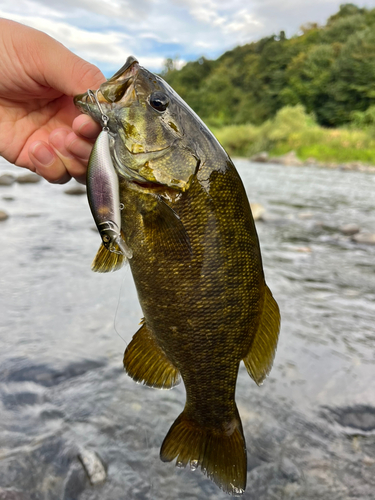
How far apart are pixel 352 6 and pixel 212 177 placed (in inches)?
4403

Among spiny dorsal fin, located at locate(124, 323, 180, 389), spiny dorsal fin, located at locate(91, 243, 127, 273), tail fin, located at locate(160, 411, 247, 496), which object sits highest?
spiny dorsal fin, located at locate(91, 243, 127, 273)

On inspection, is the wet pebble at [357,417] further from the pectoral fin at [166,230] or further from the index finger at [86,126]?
the index finger at [86,126]

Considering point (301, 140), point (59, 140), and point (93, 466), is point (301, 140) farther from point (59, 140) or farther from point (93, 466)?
point (93, 466)

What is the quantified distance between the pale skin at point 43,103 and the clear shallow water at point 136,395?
1.40m

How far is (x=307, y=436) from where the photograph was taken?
3199mm

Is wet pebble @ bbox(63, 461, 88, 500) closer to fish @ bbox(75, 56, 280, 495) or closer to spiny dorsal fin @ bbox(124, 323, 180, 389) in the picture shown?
spiny dorsal fin @ bbox(124, 323, 180, 389)

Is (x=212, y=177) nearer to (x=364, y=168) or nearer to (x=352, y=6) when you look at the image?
(x=364, y=168)

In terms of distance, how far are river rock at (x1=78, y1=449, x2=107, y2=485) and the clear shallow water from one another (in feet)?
0.13

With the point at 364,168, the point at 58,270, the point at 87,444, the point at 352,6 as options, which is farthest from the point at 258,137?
the point at 352,6

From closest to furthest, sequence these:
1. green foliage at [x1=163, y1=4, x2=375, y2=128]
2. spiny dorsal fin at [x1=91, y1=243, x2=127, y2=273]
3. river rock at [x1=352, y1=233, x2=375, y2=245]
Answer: spiny dorsal fin at [x1=91, y1=243, x2=127, y2=273] < river rock at [x1=352, y1=233, x2=375, y2=245] < green foliage at [x1=163, y1=4, x2=375, y2=128]

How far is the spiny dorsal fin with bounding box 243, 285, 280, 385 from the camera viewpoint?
182cm

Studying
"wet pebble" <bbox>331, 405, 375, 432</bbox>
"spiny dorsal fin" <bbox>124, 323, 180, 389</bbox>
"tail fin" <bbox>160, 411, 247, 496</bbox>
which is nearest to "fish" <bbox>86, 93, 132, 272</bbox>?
"spiny dorsal fin" <bbox>124, 323, 180, 389</bbox>


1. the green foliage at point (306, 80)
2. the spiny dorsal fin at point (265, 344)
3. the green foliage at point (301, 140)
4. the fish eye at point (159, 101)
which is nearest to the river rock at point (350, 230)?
the spiny dorsal fin at point (265, 344)

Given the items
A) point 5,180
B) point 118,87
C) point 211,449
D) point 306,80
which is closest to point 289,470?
point 211,449
